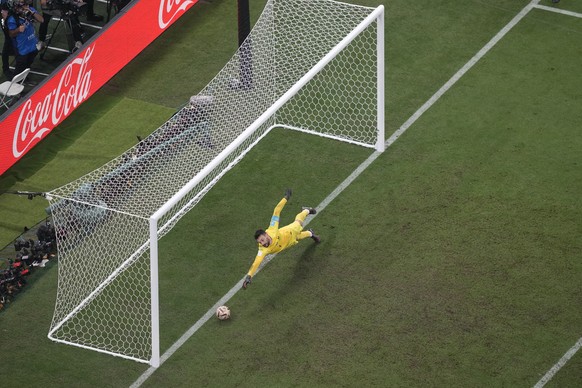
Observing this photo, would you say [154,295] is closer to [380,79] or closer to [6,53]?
[380,79]

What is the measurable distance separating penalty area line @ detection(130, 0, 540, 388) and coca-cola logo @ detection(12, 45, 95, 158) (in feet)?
14.6

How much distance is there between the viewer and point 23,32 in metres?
21.7

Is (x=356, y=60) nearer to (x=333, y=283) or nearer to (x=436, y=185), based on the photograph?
(x=436, y=185)

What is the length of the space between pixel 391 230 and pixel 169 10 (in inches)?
254

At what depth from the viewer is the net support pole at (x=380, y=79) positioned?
2005 cm

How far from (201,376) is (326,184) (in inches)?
165

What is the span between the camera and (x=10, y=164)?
2058 cm

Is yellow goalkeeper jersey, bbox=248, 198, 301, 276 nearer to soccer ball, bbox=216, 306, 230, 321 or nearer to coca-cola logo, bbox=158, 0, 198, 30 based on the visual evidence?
soccer ball, bbox=216, 306, 230, 321

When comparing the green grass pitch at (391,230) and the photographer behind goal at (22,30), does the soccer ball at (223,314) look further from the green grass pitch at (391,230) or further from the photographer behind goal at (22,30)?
the photographer behind goal at (22,30)

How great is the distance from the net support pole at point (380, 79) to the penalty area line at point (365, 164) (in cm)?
18

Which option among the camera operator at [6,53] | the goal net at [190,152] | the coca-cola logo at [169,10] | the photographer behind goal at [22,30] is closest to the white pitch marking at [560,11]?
the goal net at [190,152]

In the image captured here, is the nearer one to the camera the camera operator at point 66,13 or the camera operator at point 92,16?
the camera operator at point 66,13

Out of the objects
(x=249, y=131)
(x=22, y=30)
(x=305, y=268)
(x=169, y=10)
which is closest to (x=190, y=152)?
(x=249, y=131)

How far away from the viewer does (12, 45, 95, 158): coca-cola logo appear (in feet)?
67.3
